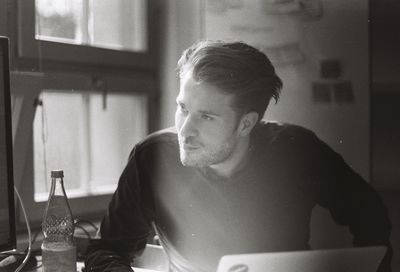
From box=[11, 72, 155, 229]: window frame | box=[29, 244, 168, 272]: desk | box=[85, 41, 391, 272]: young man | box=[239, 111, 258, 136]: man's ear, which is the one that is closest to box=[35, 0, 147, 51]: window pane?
box=[11, 72, 155, 229]: window frame

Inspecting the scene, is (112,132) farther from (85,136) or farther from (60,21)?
(60,21)

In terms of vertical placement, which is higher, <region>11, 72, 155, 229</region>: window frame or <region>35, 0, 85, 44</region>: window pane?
<region>35, 0, 85, 44</region>: window pane

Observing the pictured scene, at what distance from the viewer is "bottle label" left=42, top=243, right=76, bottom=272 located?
131 centimetres

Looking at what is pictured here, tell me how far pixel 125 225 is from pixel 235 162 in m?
0.37

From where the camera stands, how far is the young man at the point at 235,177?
1.04m

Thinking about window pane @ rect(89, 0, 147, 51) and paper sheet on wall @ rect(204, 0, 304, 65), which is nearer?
paper sheet on wall @ rect(204, 0, 304, 65)

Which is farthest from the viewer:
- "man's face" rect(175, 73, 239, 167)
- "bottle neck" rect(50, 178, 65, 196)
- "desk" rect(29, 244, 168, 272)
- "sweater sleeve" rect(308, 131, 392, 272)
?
"bottle neck" rect(50, 178, 65, 196)

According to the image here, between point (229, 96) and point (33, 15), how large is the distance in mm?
747

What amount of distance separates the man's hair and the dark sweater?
58 mm

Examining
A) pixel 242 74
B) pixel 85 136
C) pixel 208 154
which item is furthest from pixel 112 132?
pixel 242 74

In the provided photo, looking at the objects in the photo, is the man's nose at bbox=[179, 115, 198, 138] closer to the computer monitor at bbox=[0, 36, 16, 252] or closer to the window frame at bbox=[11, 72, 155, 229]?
the window frame at bbox=[11, 72, 155, 229]

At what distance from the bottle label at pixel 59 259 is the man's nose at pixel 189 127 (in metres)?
0.43

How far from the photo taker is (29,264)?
4.89 ft

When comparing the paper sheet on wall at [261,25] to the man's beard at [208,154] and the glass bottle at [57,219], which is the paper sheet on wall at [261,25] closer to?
the man's beard at [208,154]
